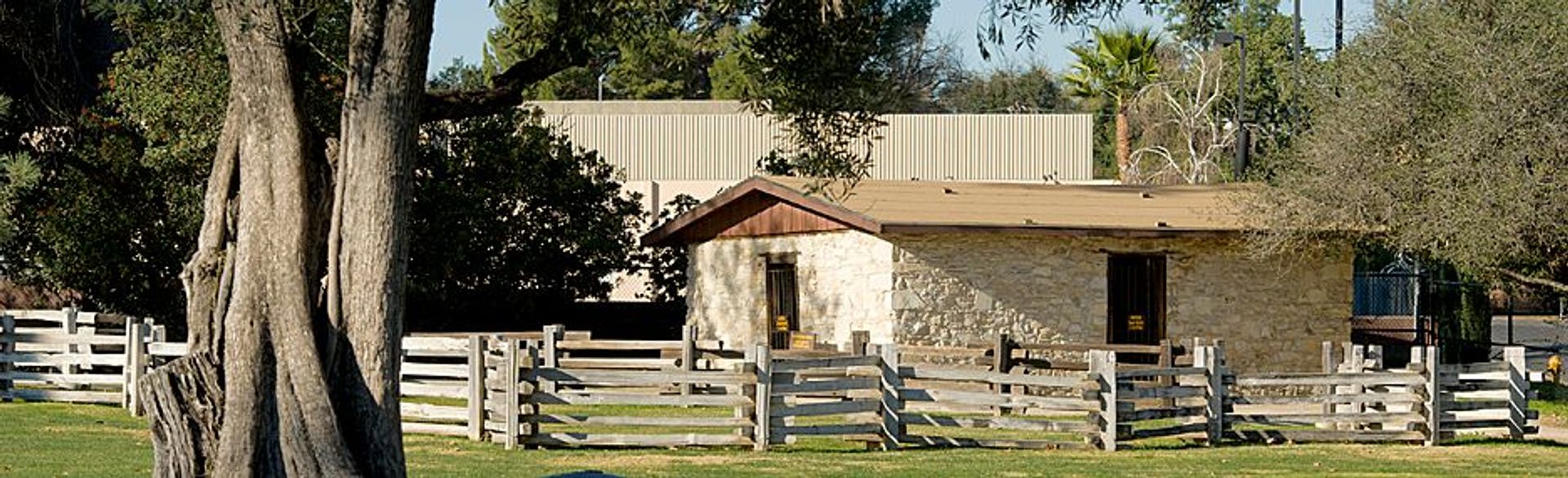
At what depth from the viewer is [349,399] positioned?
11.6 m

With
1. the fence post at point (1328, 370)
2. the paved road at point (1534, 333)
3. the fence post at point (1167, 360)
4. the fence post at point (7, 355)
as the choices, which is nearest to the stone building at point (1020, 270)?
the fence post at point (1167, 360)

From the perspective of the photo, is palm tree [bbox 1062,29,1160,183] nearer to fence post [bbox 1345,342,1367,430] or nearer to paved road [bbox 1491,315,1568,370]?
paved road [bbox 1491,315,1568,370]

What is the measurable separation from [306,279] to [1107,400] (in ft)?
39.2

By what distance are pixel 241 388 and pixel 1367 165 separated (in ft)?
67.5

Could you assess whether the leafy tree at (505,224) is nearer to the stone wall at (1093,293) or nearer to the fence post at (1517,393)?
the stone wall at (1093,293)

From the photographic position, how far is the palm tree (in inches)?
2179

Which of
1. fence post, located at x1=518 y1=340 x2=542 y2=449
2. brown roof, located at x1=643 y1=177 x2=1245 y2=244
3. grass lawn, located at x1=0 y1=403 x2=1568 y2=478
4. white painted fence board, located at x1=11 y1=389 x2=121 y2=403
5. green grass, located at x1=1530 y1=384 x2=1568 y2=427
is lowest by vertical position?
green grass, located at x1=1530 y1=384 x2=1568 y2=427

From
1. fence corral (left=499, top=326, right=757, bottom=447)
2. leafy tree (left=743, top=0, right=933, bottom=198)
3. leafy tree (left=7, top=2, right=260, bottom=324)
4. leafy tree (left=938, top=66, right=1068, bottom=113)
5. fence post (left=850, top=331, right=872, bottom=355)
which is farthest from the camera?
leafy tree (left=938, top=66, right=1068, bottom=113)

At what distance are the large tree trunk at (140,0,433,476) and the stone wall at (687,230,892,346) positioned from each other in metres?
17.2

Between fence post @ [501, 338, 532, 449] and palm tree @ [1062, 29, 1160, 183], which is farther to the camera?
palm tree @ [1062, 29, 1160, 183]

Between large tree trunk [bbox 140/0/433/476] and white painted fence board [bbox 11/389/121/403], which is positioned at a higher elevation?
large tree trunk [bbox 140/0/433/476]

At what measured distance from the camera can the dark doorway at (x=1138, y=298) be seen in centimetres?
3000

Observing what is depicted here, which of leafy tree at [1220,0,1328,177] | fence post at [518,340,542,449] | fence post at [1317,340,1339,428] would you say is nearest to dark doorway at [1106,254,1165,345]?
fence post at [1317,340,1339,428]

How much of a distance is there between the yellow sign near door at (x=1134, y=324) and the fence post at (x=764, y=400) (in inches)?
403
